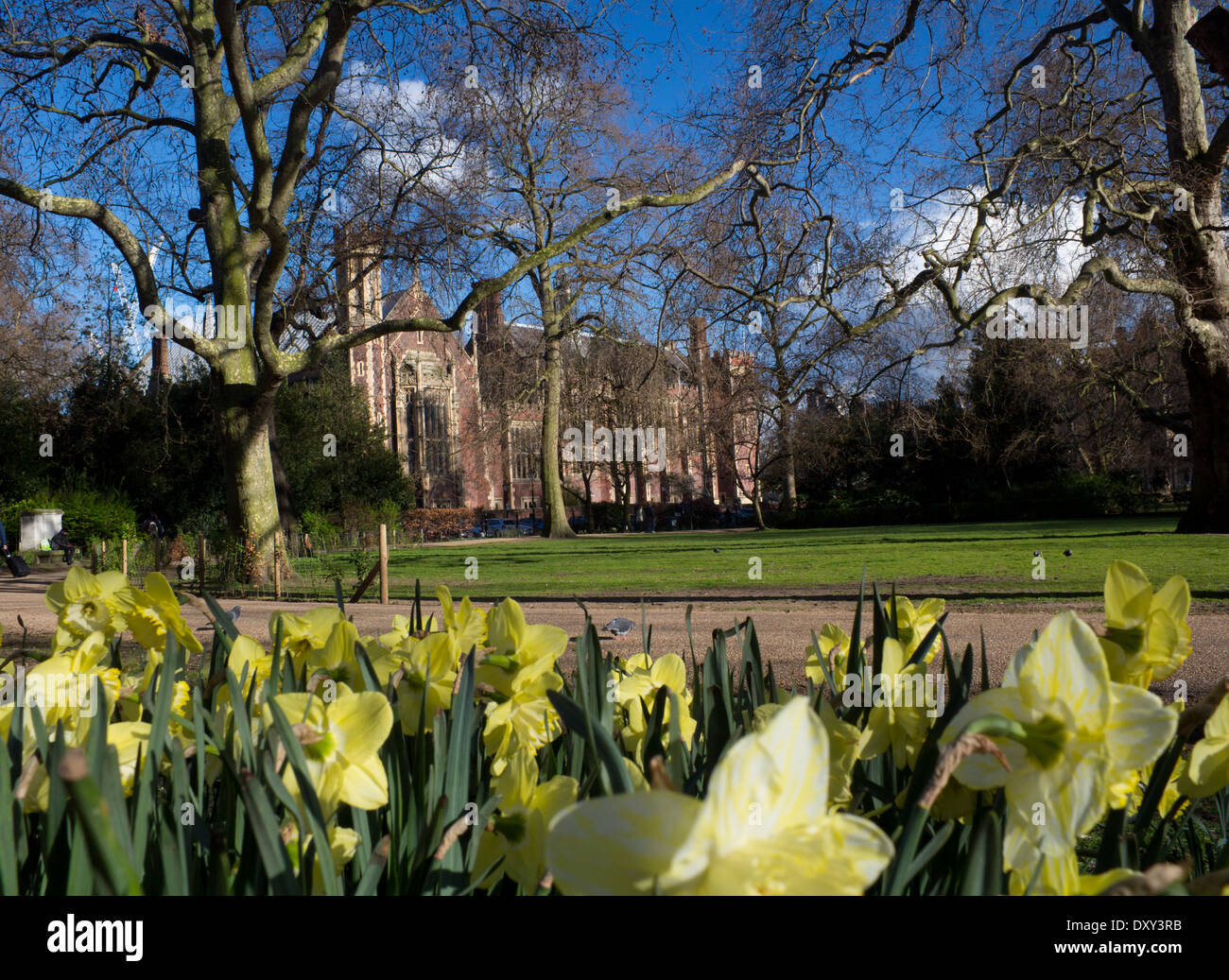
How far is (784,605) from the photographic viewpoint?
Answer: 9.17 meters

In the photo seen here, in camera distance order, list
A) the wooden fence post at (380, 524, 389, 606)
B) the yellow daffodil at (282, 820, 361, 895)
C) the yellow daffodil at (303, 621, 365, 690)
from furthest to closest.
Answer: the wooden fence post at (380, 524, 389, 606), the yellow daffodil at (303, 621, 365, 690), the yellow daffodil at (282, 820, 361, 895)

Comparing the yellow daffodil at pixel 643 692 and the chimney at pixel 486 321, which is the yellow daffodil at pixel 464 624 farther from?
→ the chimney at pixel 486 321

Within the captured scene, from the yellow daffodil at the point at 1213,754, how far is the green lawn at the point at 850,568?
19.0ft

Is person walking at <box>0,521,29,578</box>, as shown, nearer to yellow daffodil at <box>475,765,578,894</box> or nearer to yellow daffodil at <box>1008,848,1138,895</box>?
yellow daffodil at <box>475,765,578,894</box>

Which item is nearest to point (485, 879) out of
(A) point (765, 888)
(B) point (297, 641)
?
(A) point (765, 888)

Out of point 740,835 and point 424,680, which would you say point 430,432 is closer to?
point 424,680

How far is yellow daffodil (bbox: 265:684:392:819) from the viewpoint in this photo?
0.88 m

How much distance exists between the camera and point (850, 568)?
13.8m

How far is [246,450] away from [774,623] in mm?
8922

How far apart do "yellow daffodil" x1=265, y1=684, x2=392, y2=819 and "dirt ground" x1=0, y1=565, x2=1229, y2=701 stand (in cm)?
320

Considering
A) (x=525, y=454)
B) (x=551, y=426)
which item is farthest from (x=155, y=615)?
(x=525, y=454)

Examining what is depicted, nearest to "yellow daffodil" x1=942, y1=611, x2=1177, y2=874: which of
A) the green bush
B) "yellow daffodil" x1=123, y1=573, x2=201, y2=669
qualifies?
"yellow daffodil" x1=123, y1=573, x2=201, y2=669

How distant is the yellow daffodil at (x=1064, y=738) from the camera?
0.68m
